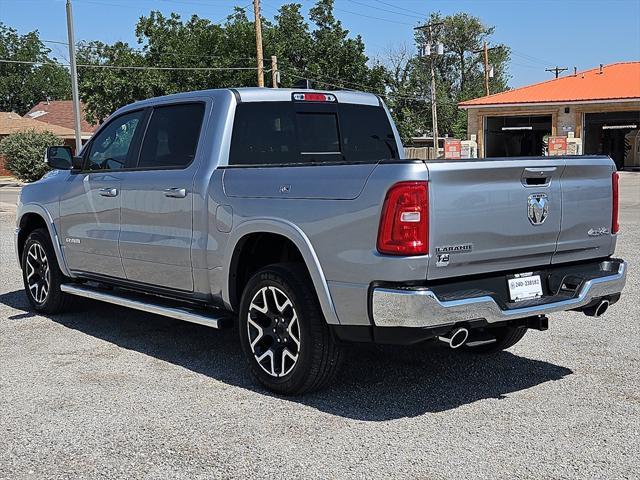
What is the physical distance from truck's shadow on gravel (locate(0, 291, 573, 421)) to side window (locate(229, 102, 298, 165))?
156 centimetres

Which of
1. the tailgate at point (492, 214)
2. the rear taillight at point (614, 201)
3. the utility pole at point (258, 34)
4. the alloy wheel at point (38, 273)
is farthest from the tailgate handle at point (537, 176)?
the utility pole at point (258, 34)

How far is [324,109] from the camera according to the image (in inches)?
254

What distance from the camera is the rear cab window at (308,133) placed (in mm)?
5953

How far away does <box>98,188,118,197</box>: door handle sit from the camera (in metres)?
6.59

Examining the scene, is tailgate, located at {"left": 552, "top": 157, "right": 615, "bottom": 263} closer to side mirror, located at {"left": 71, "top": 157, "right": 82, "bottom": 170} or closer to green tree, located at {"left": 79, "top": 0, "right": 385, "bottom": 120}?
side mirror, located at {"left": 71, "top": 157, "right": 82, "bottom": 170}

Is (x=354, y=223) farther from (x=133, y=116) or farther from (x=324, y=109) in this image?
(x=133, y=116)

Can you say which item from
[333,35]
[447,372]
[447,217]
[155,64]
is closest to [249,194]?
[447,217]

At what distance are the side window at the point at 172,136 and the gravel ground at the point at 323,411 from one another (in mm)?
1544

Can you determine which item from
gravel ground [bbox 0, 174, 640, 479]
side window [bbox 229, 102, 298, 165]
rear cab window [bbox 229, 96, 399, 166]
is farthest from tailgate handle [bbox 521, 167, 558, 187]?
side window [bbox 229, 102, 298, 165]

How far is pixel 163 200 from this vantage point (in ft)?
19.8

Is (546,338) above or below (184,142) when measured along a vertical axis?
below

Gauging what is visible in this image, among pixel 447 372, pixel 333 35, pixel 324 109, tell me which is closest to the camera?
pixel 447 372

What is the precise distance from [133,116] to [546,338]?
3.97 metres

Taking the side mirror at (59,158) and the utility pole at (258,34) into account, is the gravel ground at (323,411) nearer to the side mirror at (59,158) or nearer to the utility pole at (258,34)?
the side mirror at (59,158)
